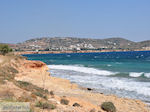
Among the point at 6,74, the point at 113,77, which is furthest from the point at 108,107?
the point at 113,77

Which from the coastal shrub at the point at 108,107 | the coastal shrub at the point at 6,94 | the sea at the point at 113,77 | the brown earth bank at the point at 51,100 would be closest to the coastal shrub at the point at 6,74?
the brown earth bank at the point at 51,100

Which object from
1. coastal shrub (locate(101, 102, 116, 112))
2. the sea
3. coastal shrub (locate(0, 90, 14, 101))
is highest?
coastal shrub (locate(0, 90, 14, 101))

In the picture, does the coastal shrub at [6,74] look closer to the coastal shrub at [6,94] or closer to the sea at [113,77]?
the coastal shrub at [6,94]

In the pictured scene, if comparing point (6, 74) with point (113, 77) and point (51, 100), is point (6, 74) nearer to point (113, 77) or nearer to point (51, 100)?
point (51, 100)

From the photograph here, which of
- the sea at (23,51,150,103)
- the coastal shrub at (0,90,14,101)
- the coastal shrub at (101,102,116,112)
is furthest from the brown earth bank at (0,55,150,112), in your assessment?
the sea at (23,51,150,103)

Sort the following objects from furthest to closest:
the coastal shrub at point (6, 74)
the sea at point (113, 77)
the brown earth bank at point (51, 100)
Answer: the sea at point (113, 77), the coastal shrub at point (6, 74), the brown earth bank at point (51, 100)

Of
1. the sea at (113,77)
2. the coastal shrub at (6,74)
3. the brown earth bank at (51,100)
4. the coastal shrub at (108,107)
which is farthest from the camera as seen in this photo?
the sea at (113,77)

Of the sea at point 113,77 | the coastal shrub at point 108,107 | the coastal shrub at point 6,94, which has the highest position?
the coastal shrub at point 6,94

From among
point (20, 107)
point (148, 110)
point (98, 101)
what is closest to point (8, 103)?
point (20, 107)

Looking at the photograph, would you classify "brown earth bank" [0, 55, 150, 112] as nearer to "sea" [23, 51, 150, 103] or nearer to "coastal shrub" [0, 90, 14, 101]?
"coastal shrub" [0, 90, 14, 101]

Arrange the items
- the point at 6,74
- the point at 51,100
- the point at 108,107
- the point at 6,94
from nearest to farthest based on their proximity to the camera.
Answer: the point at 6,94, the point at 51,100, the point at 108,107, the point at 6,74

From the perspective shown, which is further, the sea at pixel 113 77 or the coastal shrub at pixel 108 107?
the sea at pixel 113 77

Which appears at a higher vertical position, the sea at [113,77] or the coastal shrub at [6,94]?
the coastal shrub at [6,94]

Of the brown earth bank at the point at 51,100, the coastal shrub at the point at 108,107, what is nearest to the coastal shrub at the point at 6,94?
the brown earth bank at the point at 51,100
